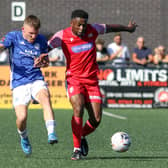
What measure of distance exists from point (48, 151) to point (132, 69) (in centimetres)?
938

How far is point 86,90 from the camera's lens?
31.1 ft

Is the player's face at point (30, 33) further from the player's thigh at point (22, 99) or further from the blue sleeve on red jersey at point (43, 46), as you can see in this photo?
the player's thigh at point (22, 99)

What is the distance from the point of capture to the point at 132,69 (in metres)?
19.2

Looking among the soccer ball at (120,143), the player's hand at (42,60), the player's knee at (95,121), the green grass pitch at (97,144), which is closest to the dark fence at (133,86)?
the green grass pitch at (97,144)

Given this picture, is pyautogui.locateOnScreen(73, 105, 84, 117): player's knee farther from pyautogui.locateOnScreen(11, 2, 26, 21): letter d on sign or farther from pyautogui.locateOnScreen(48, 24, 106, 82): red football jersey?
pyautogui.locateOnScreen(11, 2, 26, 21): letter d on sign

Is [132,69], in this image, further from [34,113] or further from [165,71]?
[34,113]

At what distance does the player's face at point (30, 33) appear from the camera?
909 cm

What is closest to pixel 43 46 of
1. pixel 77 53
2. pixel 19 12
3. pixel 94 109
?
pixel 77 53

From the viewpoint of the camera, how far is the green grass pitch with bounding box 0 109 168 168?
8.72 meters

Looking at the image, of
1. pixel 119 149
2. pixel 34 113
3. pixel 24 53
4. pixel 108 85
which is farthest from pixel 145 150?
pixel 108 85

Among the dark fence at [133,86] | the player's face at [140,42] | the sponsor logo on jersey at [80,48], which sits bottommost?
the dark fence at [133,86]

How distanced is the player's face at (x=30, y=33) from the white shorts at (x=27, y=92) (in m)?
0.54

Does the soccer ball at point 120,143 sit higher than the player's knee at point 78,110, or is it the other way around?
the player's knee at point 78,110

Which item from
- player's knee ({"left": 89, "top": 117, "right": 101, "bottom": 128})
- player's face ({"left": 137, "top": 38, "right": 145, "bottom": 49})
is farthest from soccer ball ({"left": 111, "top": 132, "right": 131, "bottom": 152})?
player's face ({"left": 137, "top": 38, "right": 145, "bottom": 49})
